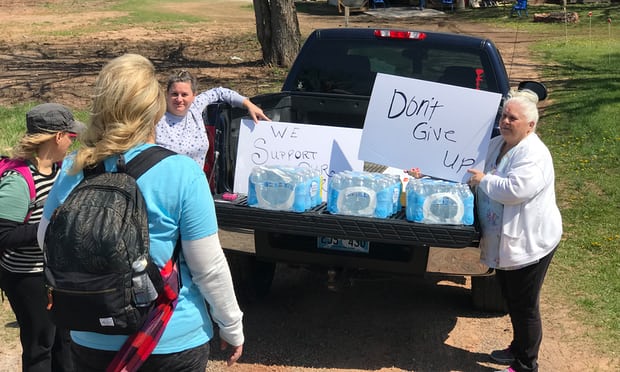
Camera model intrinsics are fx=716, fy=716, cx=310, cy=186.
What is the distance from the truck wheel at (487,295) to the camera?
4777mm

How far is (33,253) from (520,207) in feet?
7.98

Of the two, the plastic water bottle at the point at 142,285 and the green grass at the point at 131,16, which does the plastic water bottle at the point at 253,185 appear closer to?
the plastic water bottle at the point at 142,285

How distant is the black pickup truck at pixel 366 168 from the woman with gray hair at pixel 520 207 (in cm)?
15

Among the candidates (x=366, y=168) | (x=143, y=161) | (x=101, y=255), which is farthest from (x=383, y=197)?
(x=101, y=255)

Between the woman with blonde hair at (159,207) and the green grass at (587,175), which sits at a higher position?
the woman with blonde hair at (159,207)

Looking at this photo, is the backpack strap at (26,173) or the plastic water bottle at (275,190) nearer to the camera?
the backpack strap at (26,173)

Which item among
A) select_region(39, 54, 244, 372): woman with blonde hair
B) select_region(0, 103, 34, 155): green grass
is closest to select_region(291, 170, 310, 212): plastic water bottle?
select_region(39, 54, 244, 372): woman with blonde hair

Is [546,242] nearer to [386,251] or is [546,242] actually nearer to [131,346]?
[386,251]

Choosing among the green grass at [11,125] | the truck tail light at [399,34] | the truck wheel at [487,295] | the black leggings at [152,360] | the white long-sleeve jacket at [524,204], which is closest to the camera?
the black leggings at [152,360]

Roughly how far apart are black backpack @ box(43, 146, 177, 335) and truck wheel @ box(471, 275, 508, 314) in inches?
120

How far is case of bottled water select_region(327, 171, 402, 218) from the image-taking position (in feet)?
12.4

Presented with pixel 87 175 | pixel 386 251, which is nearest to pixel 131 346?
pixel 87 175

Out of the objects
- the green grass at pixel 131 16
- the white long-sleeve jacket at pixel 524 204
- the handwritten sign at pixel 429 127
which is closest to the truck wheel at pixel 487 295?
the white long-sleeve jacket at pixel 524 204

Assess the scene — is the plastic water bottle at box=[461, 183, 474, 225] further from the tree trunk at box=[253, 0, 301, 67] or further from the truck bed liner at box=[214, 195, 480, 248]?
the tree trunk at box=[253, 0, 301, 67]
